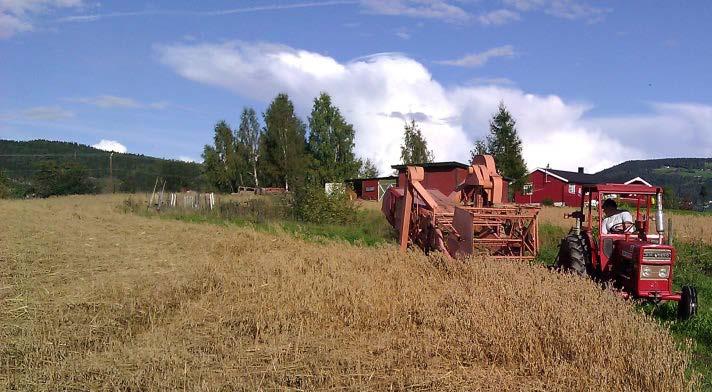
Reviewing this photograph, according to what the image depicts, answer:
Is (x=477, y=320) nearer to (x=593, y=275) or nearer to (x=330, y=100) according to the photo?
(x=593, y=275)

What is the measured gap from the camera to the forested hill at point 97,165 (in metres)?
55.1

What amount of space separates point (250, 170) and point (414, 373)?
6256 centimetres

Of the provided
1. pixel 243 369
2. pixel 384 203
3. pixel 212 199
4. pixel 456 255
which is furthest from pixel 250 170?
pixel 243 369

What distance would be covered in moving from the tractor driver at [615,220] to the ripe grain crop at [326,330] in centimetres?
203

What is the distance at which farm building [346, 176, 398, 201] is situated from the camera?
50594 millimetres

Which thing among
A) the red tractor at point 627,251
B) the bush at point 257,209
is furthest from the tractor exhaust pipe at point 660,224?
the bush at point 257,209

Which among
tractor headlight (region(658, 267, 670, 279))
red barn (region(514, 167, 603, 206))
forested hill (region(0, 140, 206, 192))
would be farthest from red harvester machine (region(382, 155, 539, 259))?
red barn (region(514, 167, 603, 206))

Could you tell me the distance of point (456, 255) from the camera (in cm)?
911

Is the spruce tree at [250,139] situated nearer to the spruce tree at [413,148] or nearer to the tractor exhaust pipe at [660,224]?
the spruce tree at [413,148]

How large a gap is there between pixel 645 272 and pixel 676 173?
77.8 metres

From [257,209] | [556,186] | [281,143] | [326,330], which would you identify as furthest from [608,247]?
[281,143]

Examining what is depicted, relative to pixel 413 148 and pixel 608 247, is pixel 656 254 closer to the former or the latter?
pixel 608 247

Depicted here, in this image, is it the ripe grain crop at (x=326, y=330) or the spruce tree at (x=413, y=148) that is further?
→ the spruce tree at (x=413, y=148)

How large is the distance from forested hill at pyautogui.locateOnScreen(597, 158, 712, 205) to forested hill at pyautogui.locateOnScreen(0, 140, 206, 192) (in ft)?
154
